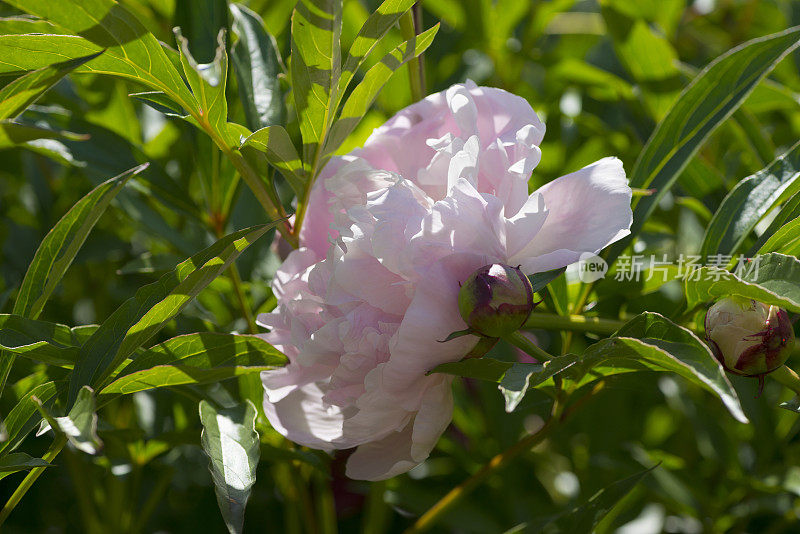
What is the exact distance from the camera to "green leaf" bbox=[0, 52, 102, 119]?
479 millimetres

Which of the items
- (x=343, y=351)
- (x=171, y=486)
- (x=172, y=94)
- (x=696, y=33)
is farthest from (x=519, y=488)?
(x=696, y=33)

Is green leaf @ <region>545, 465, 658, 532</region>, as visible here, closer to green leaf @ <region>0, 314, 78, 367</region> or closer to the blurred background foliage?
the blurred background foliage

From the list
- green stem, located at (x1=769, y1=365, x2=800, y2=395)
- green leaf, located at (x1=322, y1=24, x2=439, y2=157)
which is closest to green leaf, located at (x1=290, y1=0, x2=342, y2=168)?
green leaf, located at (x1=322, y1=24, x2=439, y2=157)

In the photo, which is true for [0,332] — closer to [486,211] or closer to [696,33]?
[486,211]

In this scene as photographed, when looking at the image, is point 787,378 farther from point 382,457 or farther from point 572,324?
point 382,457

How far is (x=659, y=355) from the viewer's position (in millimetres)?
419

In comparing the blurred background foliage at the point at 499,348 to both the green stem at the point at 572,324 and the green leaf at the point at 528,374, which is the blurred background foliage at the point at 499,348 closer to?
the green stem at the point at 572,324

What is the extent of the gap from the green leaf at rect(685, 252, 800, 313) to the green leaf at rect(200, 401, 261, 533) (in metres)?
0.31

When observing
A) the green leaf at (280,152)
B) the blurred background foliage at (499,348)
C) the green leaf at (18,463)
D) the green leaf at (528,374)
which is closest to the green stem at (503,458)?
the blurred background foliage at (499,348)

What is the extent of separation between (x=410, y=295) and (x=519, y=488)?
Result: 1.86 feet

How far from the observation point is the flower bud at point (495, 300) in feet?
1.42

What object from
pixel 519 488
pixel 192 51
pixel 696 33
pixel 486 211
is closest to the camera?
pixel 486 211

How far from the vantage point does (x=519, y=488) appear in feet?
3.16

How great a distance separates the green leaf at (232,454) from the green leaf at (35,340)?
0.32ft
